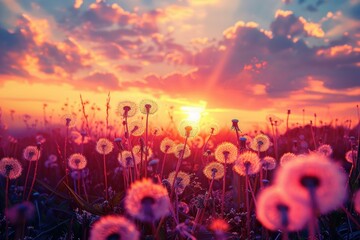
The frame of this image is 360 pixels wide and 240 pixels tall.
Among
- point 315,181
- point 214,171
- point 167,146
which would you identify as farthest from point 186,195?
point 315,181

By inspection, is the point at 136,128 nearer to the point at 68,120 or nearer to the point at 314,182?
the point at 68,120

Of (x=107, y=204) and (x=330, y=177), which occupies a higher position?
(x=330, y=177)

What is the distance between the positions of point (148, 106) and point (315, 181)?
2.69 metres

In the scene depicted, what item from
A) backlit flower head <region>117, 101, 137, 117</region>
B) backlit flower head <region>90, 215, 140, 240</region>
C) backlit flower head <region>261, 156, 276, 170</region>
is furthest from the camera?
backlit flower head <region>117, 101, 137, 117</region>

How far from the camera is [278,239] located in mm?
3221

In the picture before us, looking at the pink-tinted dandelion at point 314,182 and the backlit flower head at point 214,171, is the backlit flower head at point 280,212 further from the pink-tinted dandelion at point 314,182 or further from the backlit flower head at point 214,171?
the backlit flower head at point 214,171

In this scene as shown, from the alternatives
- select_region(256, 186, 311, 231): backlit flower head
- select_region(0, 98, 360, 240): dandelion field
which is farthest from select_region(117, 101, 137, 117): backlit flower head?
select_region(256, 186, 311, 231): backlit flower head

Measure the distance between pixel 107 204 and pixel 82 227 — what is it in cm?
28

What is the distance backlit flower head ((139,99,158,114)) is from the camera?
149 inches

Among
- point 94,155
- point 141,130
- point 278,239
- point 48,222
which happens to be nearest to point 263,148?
point 278,239

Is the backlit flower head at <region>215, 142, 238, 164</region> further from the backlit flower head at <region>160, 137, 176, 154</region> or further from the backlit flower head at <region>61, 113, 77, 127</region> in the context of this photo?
the backlit flower head at <region>61, 113, 77, 127</region>

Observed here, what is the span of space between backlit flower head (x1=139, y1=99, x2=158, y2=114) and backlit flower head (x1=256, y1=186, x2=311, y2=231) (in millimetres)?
2440

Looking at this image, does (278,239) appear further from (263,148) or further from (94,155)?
(94,155)

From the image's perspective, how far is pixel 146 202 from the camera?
4.97ft
